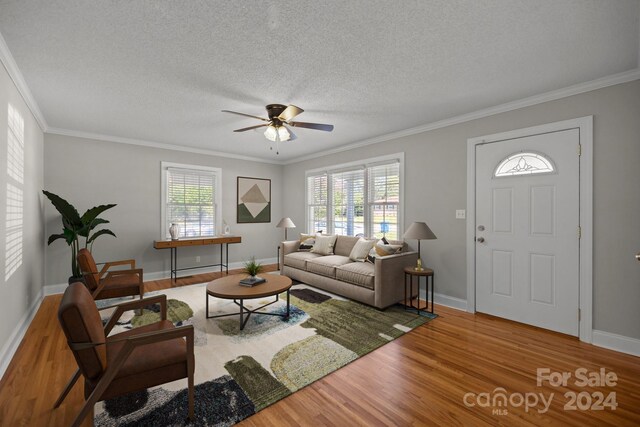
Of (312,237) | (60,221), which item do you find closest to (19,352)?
(60,221)

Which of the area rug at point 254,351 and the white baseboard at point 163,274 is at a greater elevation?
the white baseboard at point 163,274

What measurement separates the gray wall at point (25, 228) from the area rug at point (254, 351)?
3.07 ft

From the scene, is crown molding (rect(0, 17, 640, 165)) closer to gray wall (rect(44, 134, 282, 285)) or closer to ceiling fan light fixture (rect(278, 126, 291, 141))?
gray wall (rect(44, 134, 282, 285))

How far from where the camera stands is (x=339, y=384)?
212 cm

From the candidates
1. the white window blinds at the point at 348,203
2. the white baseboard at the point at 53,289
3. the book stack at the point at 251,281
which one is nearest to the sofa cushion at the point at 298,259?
the white window blinds at the point at 348,203

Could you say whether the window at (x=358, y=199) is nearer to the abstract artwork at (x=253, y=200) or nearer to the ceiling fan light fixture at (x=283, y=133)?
Result: the abstract artwork at (x=253, y=200)

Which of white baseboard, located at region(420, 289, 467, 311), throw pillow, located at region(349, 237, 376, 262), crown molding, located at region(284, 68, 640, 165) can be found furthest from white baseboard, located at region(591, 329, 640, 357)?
throw pillow, located at region(349, 237, 376, 262)

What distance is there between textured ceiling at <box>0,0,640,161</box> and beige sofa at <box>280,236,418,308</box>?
6.74 ft

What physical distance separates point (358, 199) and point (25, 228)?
462 centimetres

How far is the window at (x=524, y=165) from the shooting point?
121 inches

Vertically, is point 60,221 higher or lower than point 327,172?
lower

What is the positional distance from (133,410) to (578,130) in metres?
4.59

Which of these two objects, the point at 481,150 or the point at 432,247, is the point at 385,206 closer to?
the point at 432,247

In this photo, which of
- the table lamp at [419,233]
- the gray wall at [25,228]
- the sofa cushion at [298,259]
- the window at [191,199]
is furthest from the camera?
the window at [191,199]
